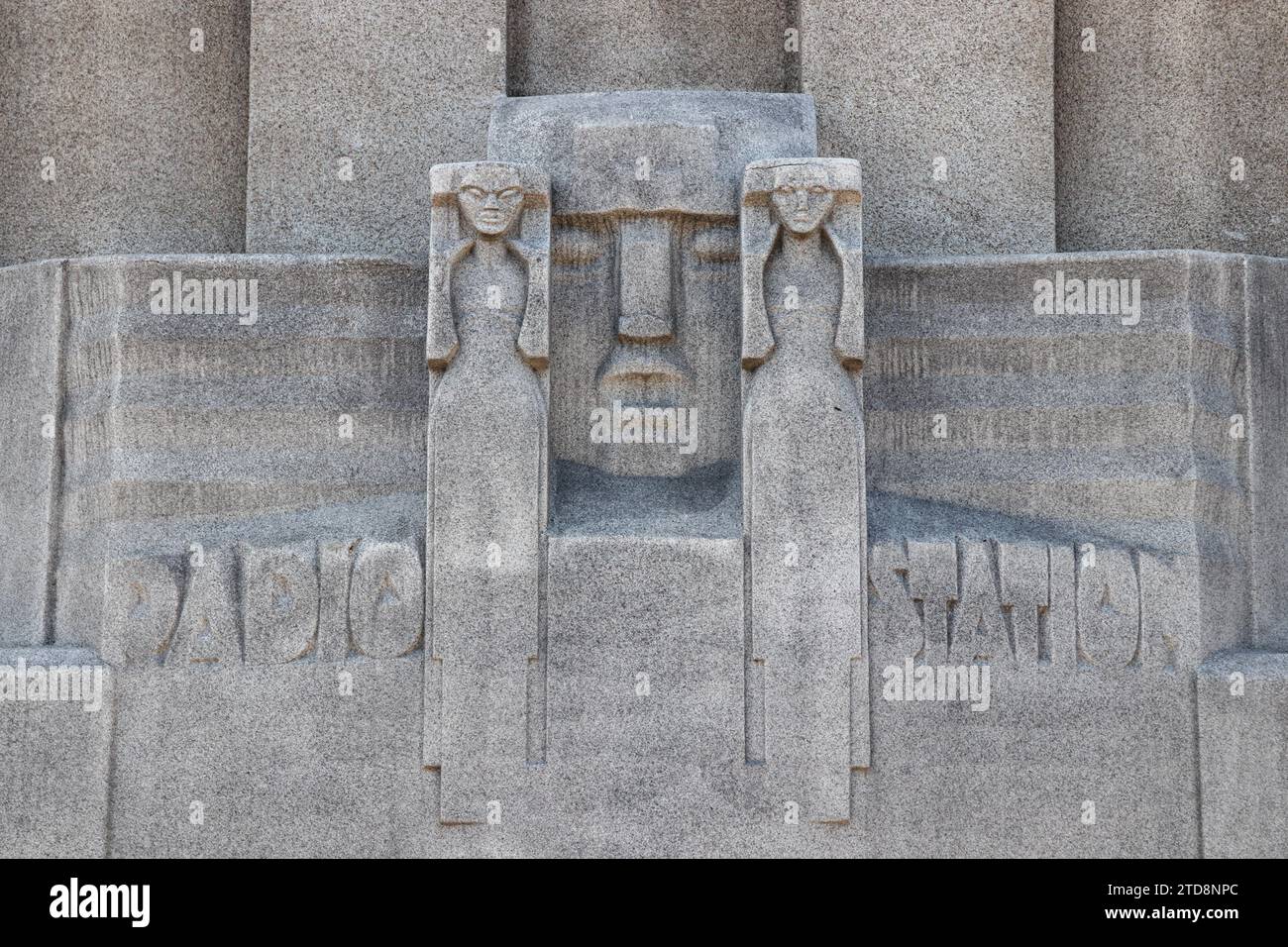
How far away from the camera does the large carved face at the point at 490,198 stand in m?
11.9

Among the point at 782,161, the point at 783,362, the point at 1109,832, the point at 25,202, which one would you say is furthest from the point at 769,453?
the point at 25,202

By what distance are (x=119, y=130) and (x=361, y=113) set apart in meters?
1.91

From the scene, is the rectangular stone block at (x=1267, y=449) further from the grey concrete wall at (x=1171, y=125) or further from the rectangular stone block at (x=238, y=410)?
the rectangular stone block at (x=238, y=410)

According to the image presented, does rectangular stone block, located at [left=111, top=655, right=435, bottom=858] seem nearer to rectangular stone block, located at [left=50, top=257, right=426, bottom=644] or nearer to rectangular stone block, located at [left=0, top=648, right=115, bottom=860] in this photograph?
rectangular stone block, located at [left=0, top=648, right=115, bottom=860]

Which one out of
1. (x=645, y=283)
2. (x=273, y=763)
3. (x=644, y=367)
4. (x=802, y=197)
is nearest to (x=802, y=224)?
(x=802, y=197)

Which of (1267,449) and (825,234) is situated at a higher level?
(825,234)

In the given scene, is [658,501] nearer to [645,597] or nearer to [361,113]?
[645,597]

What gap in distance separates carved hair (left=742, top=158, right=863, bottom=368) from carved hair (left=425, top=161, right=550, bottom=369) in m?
1.10

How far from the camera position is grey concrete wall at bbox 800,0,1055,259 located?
43.4ft

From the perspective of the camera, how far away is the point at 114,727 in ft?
38.3

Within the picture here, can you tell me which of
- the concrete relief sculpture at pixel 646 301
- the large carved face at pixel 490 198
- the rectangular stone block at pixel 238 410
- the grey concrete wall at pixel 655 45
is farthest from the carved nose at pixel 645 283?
the grey concrete wall at pixel 655 45

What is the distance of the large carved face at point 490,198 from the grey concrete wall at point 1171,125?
3.94 meters

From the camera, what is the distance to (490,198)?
11.9 meters

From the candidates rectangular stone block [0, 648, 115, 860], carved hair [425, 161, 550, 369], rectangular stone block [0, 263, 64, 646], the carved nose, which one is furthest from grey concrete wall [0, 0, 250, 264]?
rectangular stone block [0, 648, 115, 860]
